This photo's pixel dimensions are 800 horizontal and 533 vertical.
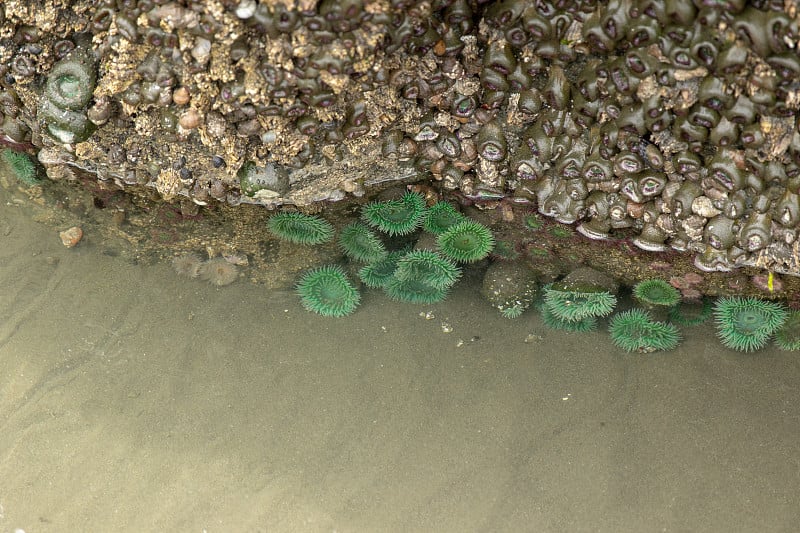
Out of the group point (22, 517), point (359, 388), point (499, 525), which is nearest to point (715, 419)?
point (499, 525)

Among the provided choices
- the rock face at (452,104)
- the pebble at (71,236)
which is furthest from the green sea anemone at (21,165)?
the pebble at (71,236)

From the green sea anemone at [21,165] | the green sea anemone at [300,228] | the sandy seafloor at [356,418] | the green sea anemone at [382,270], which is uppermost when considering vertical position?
the green sea anemone at [21,165]

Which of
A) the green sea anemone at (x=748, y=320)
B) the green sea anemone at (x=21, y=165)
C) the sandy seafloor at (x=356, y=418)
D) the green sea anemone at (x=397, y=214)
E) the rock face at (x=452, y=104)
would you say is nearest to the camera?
the rock face at (x=452, y=104)

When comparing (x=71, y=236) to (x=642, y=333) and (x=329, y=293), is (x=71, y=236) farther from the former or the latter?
(x=642, y=333)

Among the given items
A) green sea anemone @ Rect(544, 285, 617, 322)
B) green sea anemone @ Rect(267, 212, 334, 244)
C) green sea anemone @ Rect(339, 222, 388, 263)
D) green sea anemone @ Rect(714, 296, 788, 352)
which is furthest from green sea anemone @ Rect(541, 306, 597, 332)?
green sea anemone @ Rect(267, 212, 334, 244)

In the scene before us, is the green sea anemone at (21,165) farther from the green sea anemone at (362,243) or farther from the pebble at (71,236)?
the green sea anemone at (362,243)

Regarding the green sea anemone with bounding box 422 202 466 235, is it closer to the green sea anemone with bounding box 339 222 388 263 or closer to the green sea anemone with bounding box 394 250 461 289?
the green sea anemone with bounding box 394 250 461 289

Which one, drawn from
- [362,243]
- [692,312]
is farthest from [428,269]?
[692,312]

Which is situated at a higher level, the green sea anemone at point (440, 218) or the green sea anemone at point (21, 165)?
the green sea anemone at point (21, 165)
